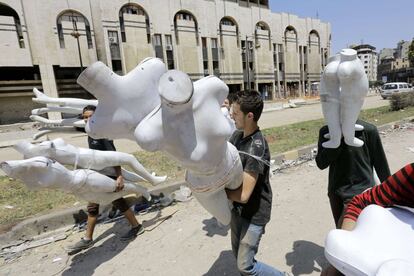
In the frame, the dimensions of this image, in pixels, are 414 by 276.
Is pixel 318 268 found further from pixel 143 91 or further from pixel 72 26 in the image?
pixel 72 26

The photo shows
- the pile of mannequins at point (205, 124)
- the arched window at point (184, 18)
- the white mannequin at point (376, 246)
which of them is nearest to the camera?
the white mannequin at point (376, 246)

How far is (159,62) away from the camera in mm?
1397

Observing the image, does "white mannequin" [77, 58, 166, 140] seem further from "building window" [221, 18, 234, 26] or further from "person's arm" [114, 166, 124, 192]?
"building window" [221, 18, 234, 26]

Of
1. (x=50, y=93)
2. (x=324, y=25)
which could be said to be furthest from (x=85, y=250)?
(x=324, y=25)

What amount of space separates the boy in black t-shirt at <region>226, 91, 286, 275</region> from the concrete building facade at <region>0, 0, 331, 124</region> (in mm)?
20564

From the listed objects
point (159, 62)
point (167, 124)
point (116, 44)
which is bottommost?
point (167, 124)

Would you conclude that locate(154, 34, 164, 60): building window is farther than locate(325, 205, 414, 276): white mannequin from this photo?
Yes

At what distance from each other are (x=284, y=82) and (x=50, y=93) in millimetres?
29648

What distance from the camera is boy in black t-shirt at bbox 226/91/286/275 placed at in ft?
5.89

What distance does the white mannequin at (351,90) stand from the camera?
188 cm

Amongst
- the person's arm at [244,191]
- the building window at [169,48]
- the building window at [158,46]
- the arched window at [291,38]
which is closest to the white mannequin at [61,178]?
the person's arm at [244,191]

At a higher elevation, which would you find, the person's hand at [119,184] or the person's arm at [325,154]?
the person's arm at [325,154]

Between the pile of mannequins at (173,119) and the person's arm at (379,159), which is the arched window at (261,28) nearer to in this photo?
the person's arm at (379,159)

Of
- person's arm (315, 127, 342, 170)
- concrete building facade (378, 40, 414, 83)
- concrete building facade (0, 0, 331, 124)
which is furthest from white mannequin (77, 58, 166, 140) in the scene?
concrete building facade (378, 40, 414, 83)
